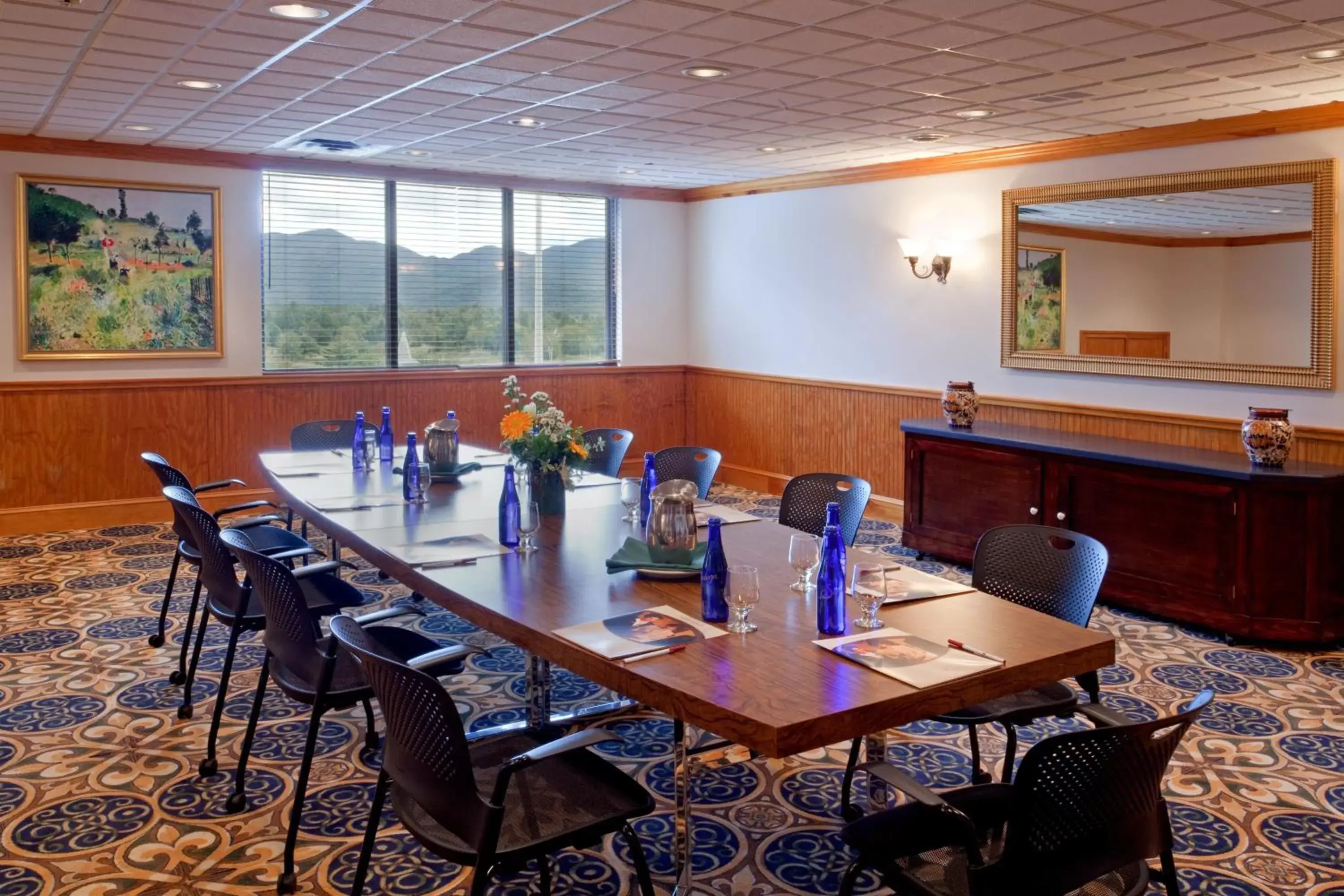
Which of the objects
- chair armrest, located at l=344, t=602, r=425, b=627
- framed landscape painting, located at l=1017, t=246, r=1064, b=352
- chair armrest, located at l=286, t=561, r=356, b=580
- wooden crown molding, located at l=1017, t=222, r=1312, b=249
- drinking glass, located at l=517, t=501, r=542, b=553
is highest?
wooden crown molding, located at l=1017, t=222, r=1312, b=249

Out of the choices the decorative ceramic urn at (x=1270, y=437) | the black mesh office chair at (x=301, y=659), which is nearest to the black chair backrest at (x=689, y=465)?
the black mesh office chair at (x=301, y=659)

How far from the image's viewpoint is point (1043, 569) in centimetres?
338

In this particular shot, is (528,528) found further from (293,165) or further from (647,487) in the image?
(293,165)

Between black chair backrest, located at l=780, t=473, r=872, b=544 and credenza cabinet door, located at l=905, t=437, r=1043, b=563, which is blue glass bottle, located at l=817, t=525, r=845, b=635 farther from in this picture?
credenza cabinet door, located at l=905, t=437, r=1043, b=563

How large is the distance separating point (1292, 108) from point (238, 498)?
23.1 feet

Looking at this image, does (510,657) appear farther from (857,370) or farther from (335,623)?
(857,370)

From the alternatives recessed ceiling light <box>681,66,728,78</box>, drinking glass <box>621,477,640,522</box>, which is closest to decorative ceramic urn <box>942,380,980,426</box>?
recessed ceiling light <box>681,66,728,78</box>

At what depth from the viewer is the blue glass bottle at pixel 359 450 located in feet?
17.6

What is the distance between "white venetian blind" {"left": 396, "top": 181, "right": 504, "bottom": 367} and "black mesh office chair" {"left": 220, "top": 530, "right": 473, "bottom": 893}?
5.59 meters

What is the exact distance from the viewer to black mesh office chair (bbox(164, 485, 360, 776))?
3.79 metres

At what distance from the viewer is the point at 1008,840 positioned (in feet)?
6.68

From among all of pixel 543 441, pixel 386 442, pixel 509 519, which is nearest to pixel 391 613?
pixel 509 519

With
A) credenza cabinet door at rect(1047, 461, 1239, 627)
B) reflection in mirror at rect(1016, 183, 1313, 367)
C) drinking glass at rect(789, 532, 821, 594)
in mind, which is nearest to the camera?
drinking glass at rect(789, 532, 821, 594)

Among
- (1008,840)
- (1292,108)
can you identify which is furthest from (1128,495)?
(1008,840)
